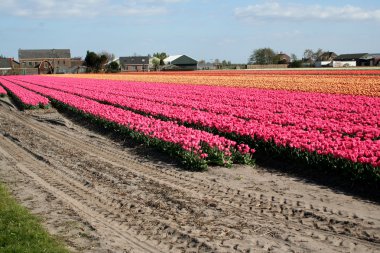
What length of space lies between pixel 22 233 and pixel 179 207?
101 inches

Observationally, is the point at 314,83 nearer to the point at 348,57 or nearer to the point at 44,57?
the point at 348,57

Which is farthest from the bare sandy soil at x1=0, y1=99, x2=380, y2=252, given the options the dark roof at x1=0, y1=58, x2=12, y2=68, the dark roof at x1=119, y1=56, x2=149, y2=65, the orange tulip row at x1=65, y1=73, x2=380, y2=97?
the dark roof at x1=0, y1=58, x2=12, y2=68

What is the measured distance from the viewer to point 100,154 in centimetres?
1244

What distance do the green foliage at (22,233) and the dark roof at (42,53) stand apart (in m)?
139

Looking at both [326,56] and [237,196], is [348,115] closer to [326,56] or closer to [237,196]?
[237,196]

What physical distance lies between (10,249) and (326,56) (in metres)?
148

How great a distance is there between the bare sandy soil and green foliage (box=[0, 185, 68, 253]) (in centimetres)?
22

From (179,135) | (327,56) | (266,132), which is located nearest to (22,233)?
(179,135)

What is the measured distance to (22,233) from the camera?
620 cm

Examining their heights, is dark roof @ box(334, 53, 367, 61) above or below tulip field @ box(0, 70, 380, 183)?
above

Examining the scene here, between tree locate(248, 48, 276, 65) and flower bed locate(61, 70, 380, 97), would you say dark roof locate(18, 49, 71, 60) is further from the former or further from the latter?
flower bed locate(61, 70, 380, 97)

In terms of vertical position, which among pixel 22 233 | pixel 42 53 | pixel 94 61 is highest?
pixel 42 53

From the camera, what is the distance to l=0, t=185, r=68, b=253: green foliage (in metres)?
5.73

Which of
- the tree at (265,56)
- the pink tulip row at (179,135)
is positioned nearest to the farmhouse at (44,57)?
the tree at (265,56)
